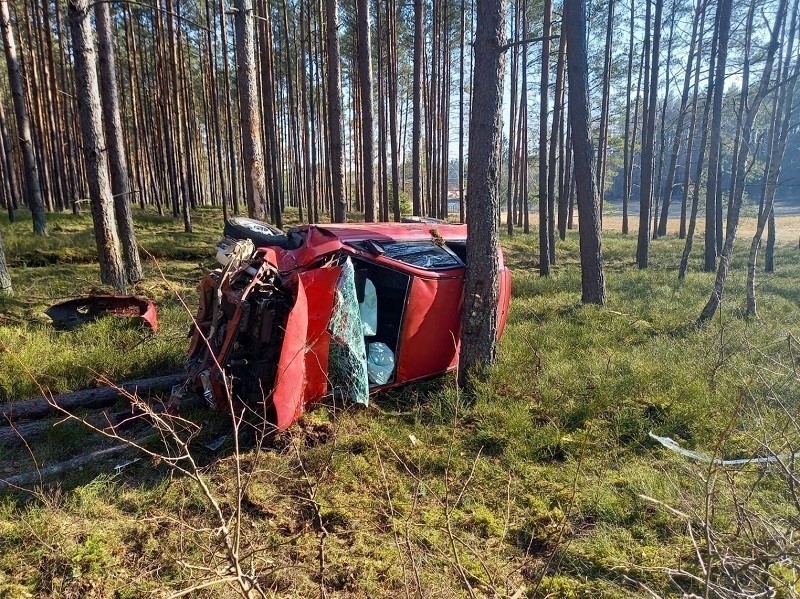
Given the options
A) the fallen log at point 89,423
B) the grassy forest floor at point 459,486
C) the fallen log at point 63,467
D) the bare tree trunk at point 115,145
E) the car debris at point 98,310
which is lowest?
the grassy forest floor at point 459,486

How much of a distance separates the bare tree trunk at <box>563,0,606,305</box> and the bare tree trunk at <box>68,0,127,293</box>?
7775 mm

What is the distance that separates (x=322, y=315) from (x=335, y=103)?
7.23 meters

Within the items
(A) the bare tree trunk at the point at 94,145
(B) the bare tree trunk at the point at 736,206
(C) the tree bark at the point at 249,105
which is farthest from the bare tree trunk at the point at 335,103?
(B) the bare tree trunk at the point at 736,206

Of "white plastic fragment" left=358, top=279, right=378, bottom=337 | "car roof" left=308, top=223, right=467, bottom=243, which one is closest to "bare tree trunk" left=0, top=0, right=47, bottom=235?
"car roof" left=308, top=223, right=467, bottom=243

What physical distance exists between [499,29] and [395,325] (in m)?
3.23

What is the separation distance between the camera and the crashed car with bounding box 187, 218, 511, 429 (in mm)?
3723

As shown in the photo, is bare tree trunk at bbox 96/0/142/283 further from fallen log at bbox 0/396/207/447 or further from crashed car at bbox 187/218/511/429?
fallen log at bbox 0/396/207/447

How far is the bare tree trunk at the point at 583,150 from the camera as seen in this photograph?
8.16 m

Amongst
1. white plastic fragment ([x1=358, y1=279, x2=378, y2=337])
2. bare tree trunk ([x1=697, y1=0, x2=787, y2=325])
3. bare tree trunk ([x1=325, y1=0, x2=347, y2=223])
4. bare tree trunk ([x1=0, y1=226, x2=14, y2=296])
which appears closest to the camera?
white plastic fragment ([x1=358, y1=279, x2=378, y2=337])

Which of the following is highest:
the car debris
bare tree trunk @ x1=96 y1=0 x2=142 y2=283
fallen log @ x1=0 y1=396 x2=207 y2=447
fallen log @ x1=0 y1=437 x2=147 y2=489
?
bare tree trunk @ x1=96 y1=0 x2=142 y2=283

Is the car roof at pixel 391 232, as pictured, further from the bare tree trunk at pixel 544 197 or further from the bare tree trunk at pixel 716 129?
the bare tree trunk at pixel 716 129

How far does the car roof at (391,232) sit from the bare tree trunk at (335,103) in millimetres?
4787

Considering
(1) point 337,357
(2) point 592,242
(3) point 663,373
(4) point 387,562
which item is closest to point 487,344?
(1) point 337,357

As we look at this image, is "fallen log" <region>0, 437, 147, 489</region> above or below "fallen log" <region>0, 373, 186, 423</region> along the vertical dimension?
below
